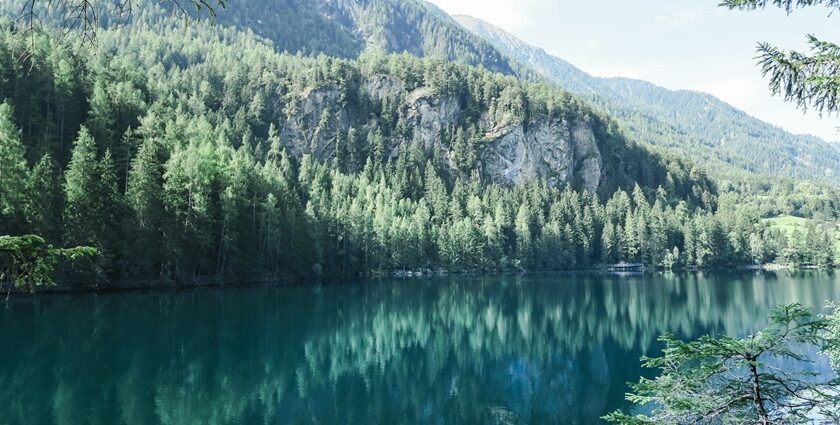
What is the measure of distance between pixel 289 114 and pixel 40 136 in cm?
9914

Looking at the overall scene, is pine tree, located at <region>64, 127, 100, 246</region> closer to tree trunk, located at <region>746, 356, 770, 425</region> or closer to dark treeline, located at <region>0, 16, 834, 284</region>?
dark treeline, located at <region>0, 16, 834, 284</region>

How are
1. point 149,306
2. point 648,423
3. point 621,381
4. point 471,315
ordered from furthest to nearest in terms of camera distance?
point 471,315
point 149,306
point 621,381
point 648,423

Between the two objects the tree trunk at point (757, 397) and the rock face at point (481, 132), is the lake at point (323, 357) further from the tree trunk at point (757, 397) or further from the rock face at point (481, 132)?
the rock face at point (481, 132)

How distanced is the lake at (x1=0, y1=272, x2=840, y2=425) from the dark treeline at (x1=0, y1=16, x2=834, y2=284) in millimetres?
9442

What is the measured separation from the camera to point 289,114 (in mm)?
161625

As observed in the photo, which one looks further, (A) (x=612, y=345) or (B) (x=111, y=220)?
(B) (x=111, y=220)

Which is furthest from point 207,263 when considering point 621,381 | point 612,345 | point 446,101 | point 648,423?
point 446,101

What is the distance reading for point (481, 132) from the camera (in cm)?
17588

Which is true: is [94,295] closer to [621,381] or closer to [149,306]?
[149,306]

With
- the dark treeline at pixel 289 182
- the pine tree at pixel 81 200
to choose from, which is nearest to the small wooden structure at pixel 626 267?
the dark treeline at pixel 289 182

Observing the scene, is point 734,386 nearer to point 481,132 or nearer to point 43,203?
point 43,203

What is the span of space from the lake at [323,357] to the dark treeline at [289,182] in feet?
31.0

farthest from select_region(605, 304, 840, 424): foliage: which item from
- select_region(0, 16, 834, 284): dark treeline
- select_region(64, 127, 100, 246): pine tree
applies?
select_region(64, 127, 100, 246): pine tree

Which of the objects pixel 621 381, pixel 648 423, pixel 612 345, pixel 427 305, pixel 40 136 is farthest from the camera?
pixel 40 136
